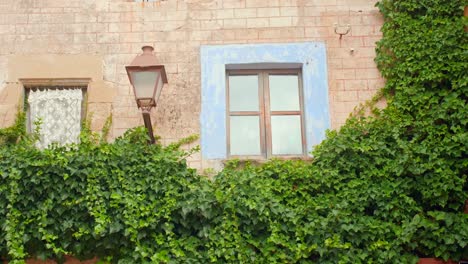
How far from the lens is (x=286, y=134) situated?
8.39 metres

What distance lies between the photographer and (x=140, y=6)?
879 cm

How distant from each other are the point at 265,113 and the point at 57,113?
8.40 ft

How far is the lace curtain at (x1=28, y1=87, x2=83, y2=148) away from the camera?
27.0 ft

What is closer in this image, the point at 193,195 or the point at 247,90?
the point at 193,195

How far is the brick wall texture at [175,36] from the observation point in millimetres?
8344

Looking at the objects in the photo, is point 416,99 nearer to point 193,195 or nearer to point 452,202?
point 452,202

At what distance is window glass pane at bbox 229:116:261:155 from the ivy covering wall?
51cm

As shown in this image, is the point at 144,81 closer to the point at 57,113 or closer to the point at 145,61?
the point at 145,61

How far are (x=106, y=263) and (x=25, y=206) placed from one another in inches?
41.6

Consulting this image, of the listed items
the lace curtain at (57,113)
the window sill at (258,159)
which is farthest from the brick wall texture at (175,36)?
the window sill at (258,159)

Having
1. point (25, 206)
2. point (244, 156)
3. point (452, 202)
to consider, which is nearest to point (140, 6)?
point (244, 156)

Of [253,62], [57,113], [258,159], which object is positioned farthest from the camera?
[253,62]

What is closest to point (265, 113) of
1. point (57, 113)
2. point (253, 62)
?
point (253, 62)

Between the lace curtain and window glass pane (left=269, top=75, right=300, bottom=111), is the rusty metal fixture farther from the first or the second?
window glass pane (left=269, top=75, right=300, bottom=111)
